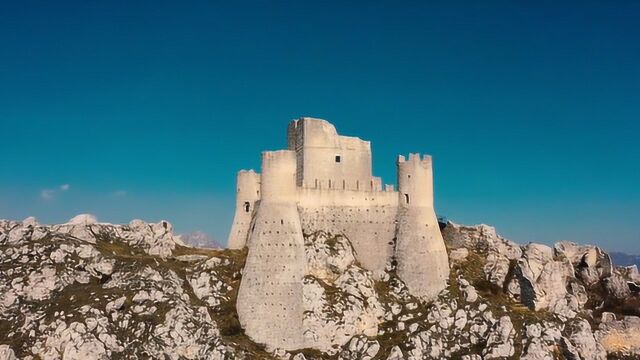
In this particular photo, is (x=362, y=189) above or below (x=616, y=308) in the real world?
above

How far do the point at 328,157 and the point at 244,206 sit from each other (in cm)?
1198

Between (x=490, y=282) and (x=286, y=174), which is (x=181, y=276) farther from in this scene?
(x=490, y=282)

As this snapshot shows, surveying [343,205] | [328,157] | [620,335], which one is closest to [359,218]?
[343,205]

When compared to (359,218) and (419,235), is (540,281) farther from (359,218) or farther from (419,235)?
(359,218)

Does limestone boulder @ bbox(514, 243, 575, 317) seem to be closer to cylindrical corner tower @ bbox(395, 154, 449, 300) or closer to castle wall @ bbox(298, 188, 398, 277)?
cylindrical corner tower @ bbox(395, 154, 449, 300)

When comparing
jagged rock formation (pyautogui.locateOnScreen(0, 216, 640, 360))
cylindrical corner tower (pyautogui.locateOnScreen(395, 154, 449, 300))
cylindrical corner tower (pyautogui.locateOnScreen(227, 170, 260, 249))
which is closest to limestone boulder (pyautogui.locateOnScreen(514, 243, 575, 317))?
jagged rock formation (pyautogui.locateOnScreen(0, 216, 640, 360))

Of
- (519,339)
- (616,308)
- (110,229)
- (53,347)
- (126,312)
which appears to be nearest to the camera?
(53,347)

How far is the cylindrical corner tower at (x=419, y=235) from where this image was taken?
68500 mm

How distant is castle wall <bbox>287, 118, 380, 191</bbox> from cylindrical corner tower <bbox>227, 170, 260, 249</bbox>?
558cm

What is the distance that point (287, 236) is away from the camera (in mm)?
63625

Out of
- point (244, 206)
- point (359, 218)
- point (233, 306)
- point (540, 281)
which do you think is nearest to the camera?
point (233, 306)

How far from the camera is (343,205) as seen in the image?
70750mm

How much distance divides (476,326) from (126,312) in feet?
122

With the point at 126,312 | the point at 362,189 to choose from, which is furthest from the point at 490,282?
the point at 126,312
